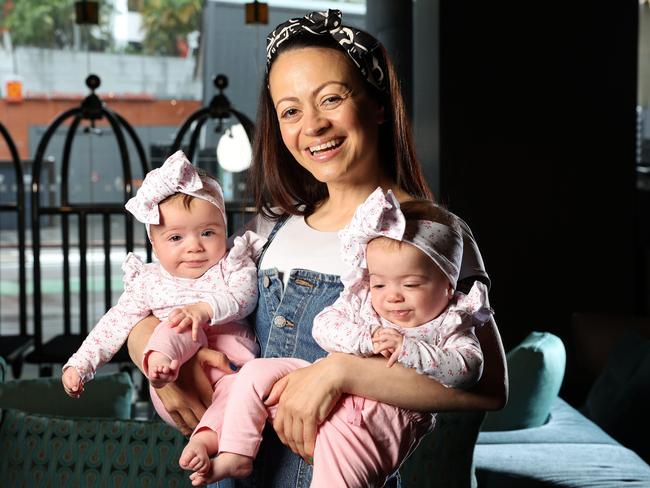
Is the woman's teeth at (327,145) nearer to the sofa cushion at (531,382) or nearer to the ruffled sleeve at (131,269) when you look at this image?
the ruffled sleeve at (131,269)

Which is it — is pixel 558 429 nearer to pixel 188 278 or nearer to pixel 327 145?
pixel 188 278

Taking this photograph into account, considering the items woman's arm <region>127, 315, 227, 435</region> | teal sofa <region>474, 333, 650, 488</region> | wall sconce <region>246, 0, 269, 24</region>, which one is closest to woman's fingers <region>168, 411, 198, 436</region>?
woman's arm <region>127, 315, 227, 435</region>

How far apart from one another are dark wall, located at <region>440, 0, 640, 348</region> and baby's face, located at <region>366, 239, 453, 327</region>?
3673mm

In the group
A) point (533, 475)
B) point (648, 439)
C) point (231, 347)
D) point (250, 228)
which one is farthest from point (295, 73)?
point (648, 439)

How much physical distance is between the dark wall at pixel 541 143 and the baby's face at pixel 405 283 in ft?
12.0

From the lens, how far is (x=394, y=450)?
4.68 ft

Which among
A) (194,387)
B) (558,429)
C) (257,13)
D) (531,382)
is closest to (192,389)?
(194,387)

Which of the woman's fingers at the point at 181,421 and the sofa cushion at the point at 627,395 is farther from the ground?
the woman's fingers at the point at 181,421

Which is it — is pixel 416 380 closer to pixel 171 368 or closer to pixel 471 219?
pixel 171 368

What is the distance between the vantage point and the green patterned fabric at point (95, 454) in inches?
92.0

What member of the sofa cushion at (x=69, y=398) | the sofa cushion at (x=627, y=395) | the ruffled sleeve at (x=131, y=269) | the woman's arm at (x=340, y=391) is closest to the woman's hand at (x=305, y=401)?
the woman's arm at (x=340, y=391)

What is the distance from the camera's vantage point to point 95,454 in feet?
7.70

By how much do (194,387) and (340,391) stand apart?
1.08 ft

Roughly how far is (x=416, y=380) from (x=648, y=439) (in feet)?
8.34
